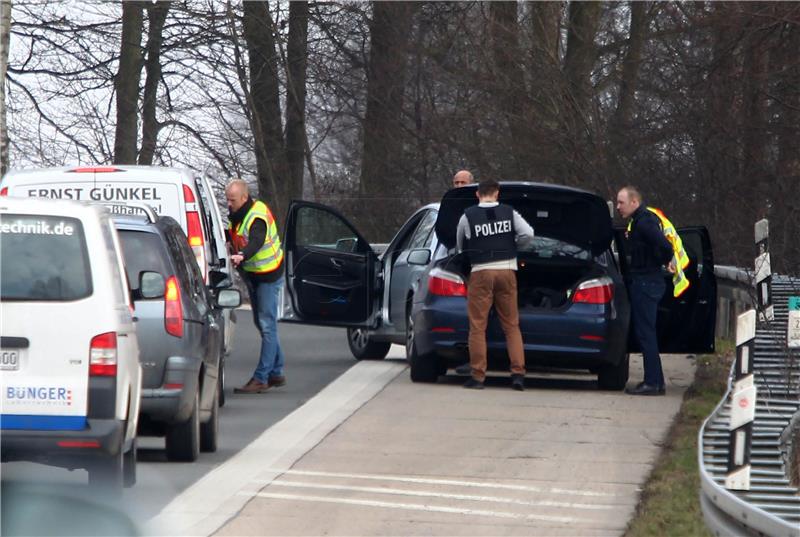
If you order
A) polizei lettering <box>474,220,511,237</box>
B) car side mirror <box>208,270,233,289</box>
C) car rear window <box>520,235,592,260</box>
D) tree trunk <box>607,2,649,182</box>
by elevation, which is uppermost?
tree trunk <box>607,2,649,182</box>

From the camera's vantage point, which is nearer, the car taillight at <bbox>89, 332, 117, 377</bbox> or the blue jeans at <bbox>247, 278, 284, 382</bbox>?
the car taillight at <bbox>89, 332, 117, 377</bbox>

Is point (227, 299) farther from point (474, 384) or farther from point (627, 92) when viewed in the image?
point (627, 92)

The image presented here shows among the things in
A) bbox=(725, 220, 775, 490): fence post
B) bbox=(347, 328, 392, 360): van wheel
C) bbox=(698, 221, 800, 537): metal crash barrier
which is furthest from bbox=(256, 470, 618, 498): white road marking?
bbox=(347, 328, 392, 360): van wheel

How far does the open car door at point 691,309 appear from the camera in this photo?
541 inches

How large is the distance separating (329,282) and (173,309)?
588cm

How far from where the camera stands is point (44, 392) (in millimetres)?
7332

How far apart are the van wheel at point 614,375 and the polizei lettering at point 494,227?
1576mm

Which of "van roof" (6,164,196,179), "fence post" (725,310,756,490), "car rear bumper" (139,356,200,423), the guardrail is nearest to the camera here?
the guardrail

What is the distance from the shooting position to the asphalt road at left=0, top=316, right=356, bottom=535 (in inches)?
148

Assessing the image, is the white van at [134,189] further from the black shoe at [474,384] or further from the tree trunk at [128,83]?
the tree trunk at [128,83]

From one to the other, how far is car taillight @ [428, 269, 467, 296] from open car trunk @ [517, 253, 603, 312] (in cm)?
57

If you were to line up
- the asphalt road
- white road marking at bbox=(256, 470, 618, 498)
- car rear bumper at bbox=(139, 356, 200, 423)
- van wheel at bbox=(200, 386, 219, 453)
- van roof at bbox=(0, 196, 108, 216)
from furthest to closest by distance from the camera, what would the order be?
van wheel at bbox=(200, 386, 219, 453) < car rear bumper at bbox=(139, 356, 200, 423) < white road marking at bbox=(256, 470, 618, 498) < van roof at bbox=(0, 196, 108, 216) < the asphalt road

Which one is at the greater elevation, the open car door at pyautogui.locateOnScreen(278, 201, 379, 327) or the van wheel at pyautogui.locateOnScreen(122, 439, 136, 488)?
the open car door at pyautogui.locateOnScreen(278, 201, 379, 327)

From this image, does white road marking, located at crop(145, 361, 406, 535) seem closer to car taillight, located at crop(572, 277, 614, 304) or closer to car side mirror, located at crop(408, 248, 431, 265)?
car side mirror, located at crop(408, 248, 431, 265)
